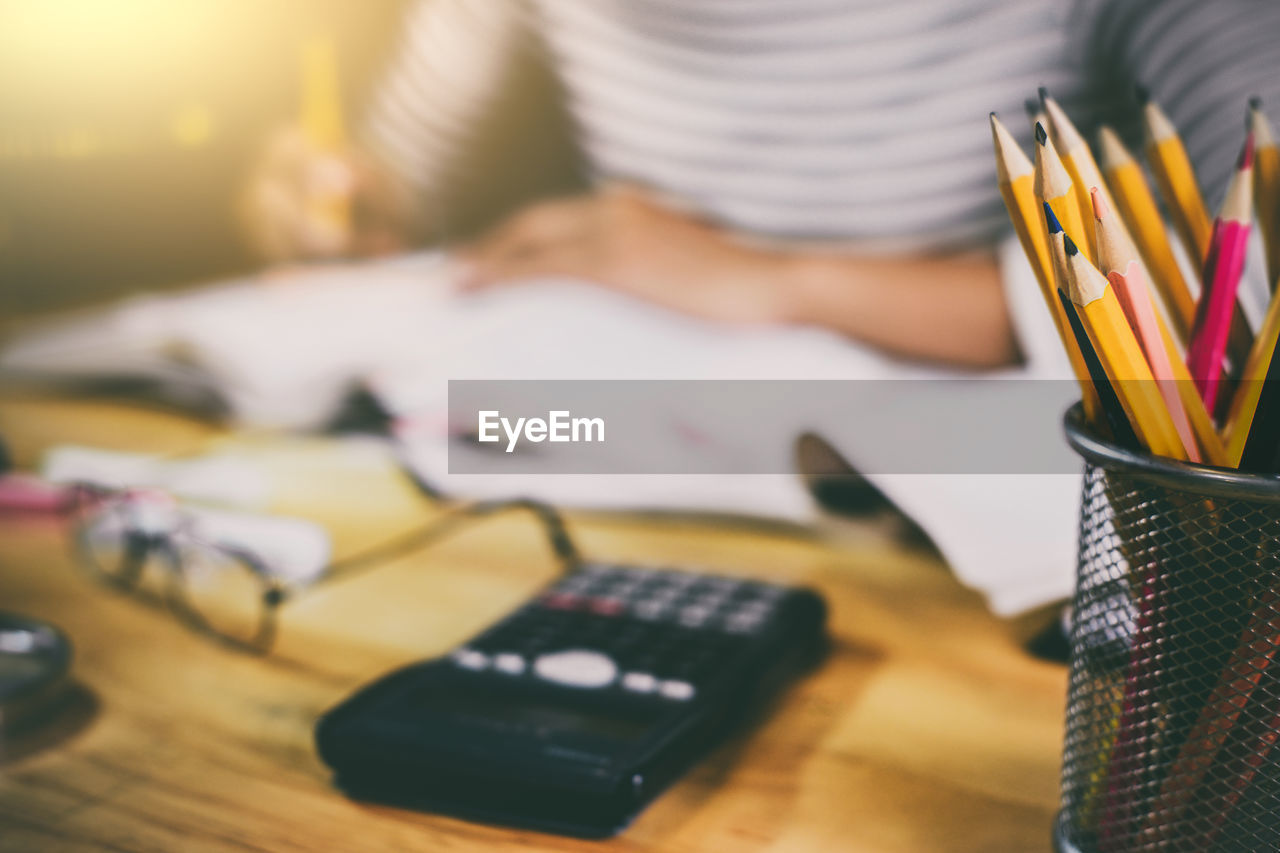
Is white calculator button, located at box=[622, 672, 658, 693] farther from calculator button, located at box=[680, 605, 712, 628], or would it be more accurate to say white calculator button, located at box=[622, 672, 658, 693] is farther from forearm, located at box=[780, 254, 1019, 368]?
forearm, located at box=[780, 254, 1019, 368]

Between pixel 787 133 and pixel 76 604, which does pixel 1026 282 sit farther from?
pixel 76 604

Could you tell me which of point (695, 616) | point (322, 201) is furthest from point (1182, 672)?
point (322, 201)

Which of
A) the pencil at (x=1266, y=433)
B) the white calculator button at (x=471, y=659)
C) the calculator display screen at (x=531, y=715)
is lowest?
the calculator display screen at (x=531, y=715)

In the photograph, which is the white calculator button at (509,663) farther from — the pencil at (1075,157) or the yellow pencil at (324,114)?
the yellow pencil at (324,114)

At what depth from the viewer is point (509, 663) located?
0.30 m

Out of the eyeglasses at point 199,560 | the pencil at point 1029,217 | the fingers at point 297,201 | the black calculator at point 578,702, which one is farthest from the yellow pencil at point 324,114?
the pencil at point 1029,217

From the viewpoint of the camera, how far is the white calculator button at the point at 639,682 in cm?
28

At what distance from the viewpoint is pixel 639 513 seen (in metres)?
0.47

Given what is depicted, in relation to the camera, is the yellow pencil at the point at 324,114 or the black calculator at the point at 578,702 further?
the yellow pencil at the point at 324,114

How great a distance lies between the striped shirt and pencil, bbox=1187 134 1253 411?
0.57 feet

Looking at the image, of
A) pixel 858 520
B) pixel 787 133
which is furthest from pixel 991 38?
pixel 858 520

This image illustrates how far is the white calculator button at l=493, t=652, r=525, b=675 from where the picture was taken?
0.96ft

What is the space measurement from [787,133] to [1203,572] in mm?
302

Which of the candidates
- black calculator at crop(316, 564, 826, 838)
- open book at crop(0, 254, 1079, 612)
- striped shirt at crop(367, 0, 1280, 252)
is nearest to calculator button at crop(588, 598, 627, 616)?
black calculator at crop(316, 564, 826, 838)
